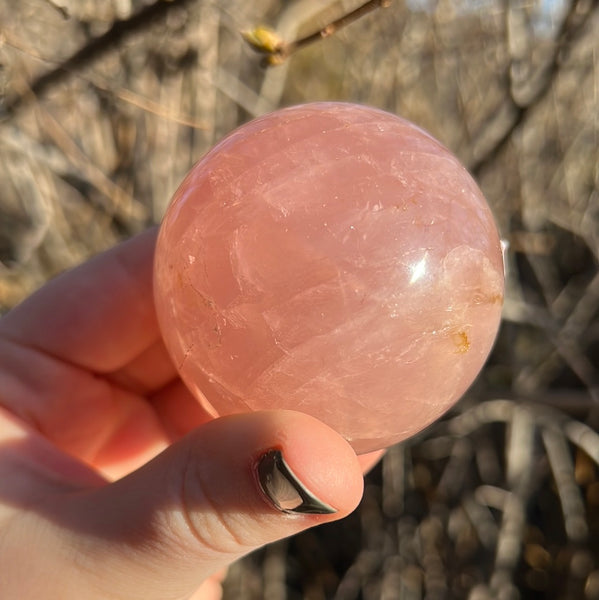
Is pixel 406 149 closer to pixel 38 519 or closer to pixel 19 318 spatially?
pixel 38 519

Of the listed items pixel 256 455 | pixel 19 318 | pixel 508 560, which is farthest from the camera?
pixel 508 560

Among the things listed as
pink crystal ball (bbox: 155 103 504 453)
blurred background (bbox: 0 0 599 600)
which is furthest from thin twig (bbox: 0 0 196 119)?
pink crystal ball (bbox: 155 103 504 453)

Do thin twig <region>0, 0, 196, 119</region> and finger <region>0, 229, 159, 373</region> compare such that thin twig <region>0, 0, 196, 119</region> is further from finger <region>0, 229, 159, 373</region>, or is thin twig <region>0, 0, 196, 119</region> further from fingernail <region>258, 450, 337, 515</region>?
fingernail <region>258, 450, 337, 515</region>

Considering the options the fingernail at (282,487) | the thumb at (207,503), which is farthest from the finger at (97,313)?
the fingernail at (282,487)

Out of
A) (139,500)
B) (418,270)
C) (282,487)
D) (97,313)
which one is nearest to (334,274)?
(418,270)

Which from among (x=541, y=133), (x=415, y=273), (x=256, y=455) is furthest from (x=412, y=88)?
(x=256, y=455)

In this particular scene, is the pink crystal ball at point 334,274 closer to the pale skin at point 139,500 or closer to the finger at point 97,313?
the pale skin at point 139,500
